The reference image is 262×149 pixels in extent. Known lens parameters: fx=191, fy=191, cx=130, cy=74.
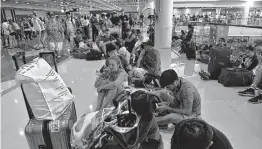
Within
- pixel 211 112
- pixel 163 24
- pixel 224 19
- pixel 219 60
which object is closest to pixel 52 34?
pixel 163 24

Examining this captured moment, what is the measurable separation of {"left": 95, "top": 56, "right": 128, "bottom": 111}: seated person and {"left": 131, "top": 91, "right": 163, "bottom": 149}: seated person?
121cm

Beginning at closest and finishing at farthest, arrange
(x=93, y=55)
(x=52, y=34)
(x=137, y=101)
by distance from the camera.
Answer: (x=137, y=101) < (x=93, y=55) < (x=52, y=34)

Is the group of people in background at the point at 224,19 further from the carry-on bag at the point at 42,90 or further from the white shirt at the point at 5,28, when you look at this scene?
the white shirt at the point at 5,28

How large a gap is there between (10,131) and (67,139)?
1685mm

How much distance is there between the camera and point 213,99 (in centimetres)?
401

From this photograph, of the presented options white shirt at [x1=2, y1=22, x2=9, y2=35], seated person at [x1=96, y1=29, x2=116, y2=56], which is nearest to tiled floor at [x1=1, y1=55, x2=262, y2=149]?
seated person at [x1=96, y1=29, x2=116, y2=56]

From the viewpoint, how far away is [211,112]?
3.45 metres

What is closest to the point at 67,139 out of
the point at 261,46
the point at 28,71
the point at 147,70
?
the point at 28,71

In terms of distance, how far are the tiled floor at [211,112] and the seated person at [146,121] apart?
0.58 metres

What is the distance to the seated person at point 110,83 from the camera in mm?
3109

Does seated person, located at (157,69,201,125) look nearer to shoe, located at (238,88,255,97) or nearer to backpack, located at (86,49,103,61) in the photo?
shoe, located at (238,88,255,97)

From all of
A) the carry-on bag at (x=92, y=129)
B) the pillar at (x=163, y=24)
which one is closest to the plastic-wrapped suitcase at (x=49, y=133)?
the carry-on bag at (x=92, y=129)

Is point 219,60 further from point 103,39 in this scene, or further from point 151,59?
point 103,39

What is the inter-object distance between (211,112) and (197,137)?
8.44 feet
